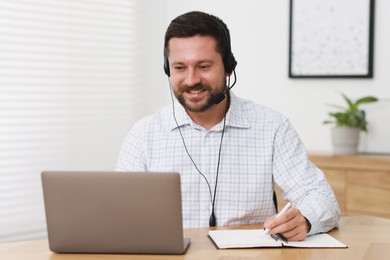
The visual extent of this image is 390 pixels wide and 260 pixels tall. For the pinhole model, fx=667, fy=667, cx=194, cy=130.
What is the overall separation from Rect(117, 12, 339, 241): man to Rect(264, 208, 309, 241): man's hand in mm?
363

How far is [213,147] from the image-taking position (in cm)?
242

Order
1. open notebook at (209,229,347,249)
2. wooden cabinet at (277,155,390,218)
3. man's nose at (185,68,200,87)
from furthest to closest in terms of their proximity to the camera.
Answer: wooden cabinet at (277,155,390,218), man's nose at (185,68,200,87), open notebook at (209,229,347,249)

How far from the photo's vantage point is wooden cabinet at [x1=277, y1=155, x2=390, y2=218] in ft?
11.4

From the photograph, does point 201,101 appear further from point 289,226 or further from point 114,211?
point 114,211

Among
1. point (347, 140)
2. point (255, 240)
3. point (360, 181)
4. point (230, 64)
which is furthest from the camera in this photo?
point (347, 140)

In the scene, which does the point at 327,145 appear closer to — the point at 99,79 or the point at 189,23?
the point at 99,79

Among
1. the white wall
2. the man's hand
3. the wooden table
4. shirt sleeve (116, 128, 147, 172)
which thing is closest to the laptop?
the wooden table

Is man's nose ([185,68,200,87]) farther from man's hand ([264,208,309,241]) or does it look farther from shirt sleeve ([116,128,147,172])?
man's hand ([264,208,309,241])

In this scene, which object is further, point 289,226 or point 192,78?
point 192,78

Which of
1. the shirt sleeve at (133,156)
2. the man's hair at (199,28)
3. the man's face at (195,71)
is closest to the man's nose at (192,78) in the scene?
the man's face at (195,71)

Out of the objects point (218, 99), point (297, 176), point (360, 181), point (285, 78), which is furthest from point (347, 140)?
point (218, 99)

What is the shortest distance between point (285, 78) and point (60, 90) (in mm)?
1378

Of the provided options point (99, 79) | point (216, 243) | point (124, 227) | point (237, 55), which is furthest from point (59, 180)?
point (237, 55)

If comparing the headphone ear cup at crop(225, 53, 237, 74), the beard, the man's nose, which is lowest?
the beard
